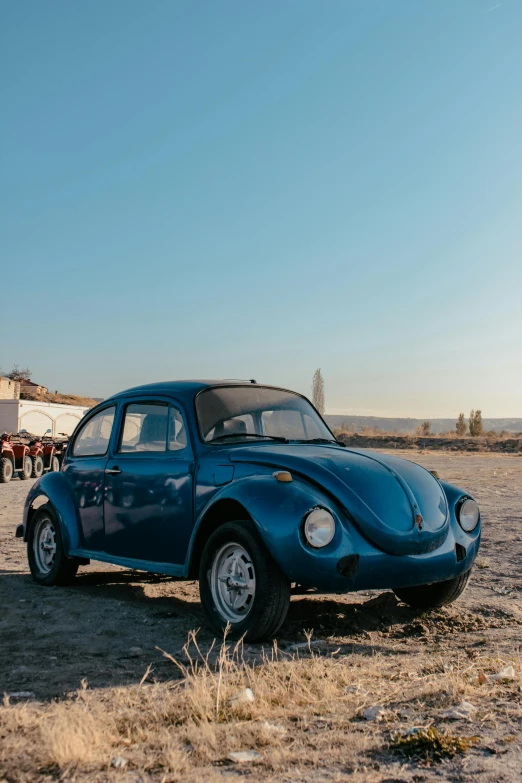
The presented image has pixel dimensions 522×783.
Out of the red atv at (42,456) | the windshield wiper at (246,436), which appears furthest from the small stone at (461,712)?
the red atv at (42,456)

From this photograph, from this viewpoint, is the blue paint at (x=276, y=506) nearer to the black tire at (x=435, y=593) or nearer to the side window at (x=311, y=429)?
the black tire at (x=435, y=593)

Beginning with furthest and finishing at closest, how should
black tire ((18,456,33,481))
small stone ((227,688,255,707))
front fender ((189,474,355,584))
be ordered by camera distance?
black tire ((18,456,33,481)) → front fender ((189,474,355,584)) → small stone ((227,688,255,707))

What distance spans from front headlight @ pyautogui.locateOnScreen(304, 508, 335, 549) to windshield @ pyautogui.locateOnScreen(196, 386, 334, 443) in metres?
1.30

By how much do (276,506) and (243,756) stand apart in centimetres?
190

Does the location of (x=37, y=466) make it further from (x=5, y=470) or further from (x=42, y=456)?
(x=5, y=470)

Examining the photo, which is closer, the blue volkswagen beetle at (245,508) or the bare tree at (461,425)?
the blue volkswagen beetle at (245,508)

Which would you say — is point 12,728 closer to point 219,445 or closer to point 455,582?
point 219,445

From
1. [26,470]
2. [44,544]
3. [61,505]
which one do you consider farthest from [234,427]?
[26,470]

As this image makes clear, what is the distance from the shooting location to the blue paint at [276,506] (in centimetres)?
464

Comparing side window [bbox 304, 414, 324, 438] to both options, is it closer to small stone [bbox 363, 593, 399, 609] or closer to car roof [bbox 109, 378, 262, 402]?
car roof [bbox 109, 378, 262, 402]

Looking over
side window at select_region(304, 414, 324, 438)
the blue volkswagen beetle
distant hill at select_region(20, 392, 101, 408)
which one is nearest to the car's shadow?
the blue volkswagen beetle

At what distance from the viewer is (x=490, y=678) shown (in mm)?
3945

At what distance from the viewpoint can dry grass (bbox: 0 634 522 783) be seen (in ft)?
9.39

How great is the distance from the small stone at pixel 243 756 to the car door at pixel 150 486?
8.27 ft
